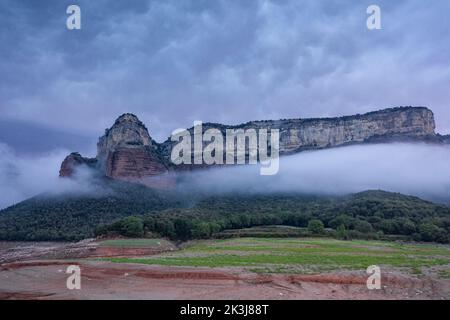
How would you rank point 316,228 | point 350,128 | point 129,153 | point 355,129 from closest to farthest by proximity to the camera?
point 316,228 < point 129,153 < point 355,129 < point 350,128

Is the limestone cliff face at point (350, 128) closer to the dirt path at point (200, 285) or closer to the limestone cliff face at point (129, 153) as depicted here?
the limestone cliff face at point (129, 153)

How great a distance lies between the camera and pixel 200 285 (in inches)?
921

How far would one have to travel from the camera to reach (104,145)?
15275 centimetres

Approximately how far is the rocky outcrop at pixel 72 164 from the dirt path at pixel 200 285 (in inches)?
4208

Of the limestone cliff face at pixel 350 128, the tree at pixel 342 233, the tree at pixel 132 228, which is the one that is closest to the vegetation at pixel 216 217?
the tree at pixel 132 228

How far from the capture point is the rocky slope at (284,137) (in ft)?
447

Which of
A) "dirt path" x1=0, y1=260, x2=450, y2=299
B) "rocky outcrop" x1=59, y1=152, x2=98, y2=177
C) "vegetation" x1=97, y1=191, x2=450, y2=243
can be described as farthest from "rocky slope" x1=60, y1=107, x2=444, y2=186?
"dirt path" x1=0, y1=260, x2=450, y2=299

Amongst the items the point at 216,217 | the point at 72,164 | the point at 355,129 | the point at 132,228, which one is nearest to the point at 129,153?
the point at 72,164

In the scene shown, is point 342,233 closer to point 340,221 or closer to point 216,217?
point 340,221

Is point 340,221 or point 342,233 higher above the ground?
point 340,221

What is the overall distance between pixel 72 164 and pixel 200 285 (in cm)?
12075

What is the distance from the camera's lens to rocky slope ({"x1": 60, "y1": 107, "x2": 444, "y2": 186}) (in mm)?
136375

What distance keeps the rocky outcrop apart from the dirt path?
107m

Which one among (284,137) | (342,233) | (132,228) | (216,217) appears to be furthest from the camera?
(284,137)
